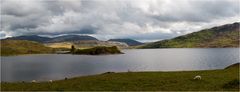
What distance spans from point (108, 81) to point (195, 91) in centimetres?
1462

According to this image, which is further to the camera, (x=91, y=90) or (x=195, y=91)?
(x=91, y=90)

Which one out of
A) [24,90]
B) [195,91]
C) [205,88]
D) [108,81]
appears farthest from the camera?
[108,81]

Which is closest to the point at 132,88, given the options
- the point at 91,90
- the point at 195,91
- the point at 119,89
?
the point at 119,89

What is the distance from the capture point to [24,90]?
141ft

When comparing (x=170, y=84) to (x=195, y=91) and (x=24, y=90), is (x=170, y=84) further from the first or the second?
(x=24, y=90)

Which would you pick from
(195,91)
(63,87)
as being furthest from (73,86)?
(195,91)

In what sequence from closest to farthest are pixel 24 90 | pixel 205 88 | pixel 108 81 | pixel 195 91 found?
1. pixel 195 91
2. pixel 205 88
3. pixel 24 90
4. pixel 108 81

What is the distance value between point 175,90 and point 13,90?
21.4 metres

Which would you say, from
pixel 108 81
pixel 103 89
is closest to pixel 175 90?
pixel 103 89

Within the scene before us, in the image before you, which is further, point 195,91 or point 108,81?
point 108,81

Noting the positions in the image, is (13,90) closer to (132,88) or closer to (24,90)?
(24,90)

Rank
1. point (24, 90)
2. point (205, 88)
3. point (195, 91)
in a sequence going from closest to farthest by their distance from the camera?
point (195, 91) → point (205, 88) → point (24, 90)

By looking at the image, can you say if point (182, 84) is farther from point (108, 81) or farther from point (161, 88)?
point (108, 81)

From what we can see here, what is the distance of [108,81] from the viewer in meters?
47.6
